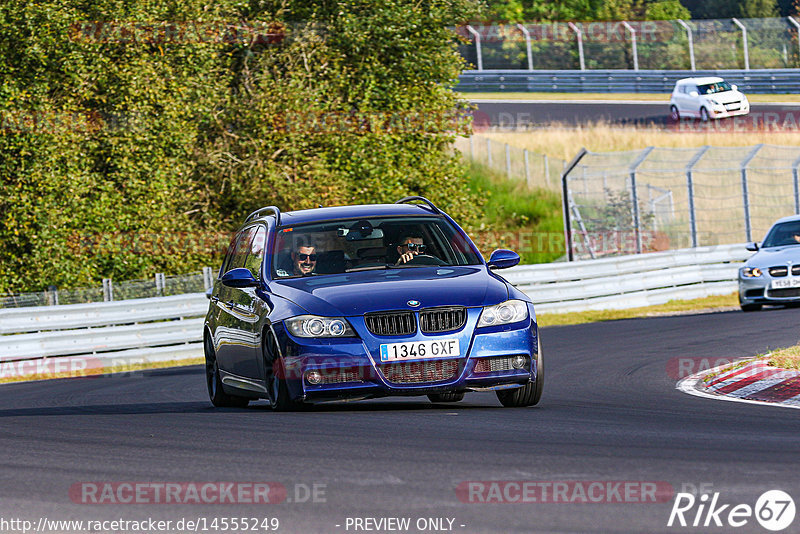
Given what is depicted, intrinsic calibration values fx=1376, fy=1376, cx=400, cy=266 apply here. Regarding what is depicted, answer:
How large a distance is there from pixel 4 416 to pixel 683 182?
35382 mm

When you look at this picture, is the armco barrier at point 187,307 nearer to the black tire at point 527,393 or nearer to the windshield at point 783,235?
the windshield at point 783,235

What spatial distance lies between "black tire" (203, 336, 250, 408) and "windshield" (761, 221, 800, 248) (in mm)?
13104

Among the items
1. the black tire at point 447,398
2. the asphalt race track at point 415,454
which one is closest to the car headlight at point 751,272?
the asphalt race track at point 415,454

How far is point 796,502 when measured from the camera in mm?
5613

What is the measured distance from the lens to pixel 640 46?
6856cm

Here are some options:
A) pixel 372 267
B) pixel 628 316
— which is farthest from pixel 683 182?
pixel 372 267

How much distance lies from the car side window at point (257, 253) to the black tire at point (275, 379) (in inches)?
35.3

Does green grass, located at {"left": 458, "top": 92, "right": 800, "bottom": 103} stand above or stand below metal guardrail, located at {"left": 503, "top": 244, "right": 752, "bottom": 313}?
above

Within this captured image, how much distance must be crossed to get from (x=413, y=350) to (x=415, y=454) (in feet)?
6.62

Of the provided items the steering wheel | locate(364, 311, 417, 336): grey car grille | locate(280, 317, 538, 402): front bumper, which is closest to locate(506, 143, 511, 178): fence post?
the steering wheel

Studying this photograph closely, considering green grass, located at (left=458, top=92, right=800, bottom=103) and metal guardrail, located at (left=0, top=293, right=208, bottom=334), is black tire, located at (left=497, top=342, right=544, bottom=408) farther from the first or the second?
green grass, located at (left=458, top=92, right=800, bottom=103)

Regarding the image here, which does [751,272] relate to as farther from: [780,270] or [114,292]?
[114,292]

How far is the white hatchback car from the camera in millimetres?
49656

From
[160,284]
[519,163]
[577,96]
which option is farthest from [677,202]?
[160,284]
